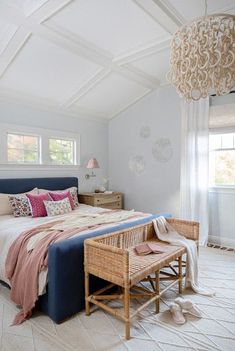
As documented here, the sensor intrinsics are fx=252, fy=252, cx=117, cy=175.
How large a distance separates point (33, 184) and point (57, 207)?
76cm

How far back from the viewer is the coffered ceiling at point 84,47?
8.90ft

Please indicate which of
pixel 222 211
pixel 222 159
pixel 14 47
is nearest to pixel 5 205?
pixel 14 47

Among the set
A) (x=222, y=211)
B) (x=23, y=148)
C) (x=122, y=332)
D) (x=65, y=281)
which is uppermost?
(x=23, y=148)

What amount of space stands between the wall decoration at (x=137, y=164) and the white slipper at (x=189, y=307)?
3.12 metres

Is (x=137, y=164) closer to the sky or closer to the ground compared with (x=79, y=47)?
closer to the ground

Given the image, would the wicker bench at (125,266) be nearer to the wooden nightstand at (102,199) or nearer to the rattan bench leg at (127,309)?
the rattan bench leg at (127,309)

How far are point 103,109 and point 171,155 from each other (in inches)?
67.0

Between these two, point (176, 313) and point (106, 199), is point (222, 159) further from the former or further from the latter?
point (176, 313)

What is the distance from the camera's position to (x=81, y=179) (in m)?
5.11

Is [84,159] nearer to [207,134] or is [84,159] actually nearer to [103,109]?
[103,109]

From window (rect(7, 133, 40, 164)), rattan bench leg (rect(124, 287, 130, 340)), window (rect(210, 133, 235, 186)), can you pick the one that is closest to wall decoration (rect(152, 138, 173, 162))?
window (rect(210, 133, 235, 186))

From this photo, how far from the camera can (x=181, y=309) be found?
2238 millimetres

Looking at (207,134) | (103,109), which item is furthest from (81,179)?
(207,134)

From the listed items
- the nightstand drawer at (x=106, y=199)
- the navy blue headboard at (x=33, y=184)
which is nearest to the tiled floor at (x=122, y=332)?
the navy blue headboard at (x=33, y=184)
